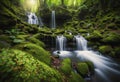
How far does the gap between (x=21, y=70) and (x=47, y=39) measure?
729cm

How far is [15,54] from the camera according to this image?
2678 mm

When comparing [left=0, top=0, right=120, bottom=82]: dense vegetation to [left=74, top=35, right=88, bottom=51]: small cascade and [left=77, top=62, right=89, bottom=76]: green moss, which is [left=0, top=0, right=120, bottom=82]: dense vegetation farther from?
[left=74, top=35, right=88, bottom=51]: small cascade

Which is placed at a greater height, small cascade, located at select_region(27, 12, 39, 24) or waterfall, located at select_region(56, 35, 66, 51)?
small cascade, located at select_region(27, 12, 39, 24)

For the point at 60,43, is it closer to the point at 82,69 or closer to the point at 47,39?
the point at 47,39

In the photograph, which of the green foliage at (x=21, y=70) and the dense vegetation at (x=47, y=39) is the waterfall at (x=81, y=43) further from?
the green foliage at (x=21, y=70)

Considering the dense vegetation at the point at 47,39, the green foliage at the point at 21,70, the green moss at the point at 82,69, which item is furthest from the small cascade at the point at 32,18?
the green foliage at the point at 21,70

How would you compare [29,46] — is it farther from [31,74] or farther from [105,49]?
[105,49]

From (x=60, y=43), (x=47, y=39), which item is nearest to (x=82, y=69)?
(x=47, y=39)

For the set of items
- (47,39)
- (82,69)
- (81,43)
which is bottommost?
(82,69)

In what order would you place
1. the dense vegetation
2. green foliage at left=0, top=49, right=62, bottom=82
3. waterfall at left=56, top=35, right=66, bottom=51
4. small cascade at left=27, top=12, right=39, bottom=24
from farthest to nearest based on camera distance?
1. small cascade at left=27, top=12, right=39, bottom=24
2. waterfall at left=56, top=35, right=66, bottom=51
3. the dense vegetation
4. green foliage at left=0, top=49, right=62, bottom=82

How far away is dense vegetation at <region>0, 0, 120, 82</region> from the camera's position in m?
2.40

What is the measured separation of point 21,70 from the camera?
90.7 inches

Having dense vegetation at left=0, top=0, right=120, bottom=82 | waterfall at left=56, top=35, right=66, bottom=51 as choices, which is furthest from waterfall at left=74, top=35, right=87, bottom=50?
waterfall at left=56, top=35, right=66, bottom=51

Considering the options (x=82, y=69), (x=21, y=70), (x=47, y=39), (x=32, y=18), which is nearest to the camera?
(x=21, y=70)
